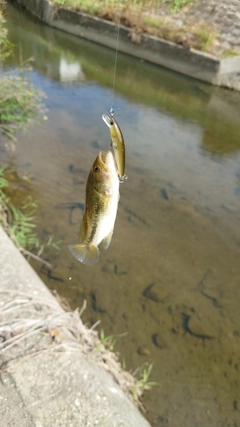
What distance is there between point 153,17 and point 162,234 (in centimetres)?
1023

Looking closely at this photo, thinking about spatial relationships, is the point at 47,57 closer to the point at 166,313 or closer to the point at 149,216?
the point at 149,216

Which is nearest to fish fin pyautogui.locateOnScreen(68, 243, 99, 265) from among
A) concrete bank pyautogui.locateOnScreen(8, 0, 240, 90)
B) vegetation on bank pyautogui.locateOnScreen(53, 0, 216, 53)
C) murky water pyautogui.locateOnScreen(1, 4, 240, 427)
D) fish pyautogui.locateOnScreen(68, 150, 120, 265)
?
fish pyautogui.locateOnScreen(68, 150, 120, 265)

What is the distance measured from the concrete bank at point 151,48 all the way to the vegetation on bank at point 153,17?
26 cm

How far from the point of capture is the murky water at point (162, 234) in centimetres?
368

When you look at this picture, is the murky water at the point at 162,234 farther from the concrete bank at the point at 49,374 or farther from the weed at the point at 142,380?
the concrete bank at the point at 49,374

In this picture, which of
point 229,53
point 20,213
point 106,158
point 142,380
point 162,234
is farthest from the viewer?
point 229,53

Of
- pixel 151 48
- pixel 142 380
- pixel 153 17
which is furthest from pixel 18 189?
pixel 153 17

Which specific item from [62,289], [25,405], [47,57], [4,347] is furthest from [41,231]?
[47,57]

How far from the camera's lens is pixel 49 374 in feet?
7.65

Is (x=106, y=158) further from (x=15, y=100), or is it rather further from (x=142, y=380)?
(x=15, y=100)

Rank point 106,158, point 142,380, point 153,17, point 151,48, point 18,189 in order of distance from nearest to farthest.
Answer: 1. point 106,158
2. point 142,380
3. point 18,189
4. point 151,48
5. point 153,17

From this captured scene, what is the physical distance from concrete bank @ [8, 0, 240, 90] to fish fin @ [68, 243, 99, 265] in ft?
34.2

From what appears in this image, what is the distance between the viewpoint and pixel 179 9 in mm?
13242

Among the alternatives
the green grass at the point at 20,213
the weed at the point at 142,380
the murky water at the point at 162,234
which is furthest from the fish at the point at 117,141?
the green grass at the point at 20,213
